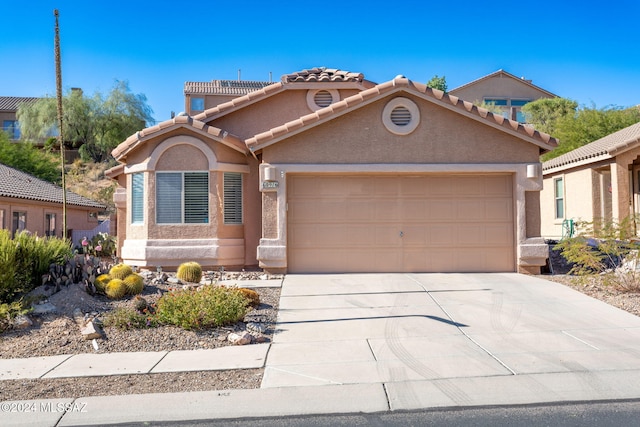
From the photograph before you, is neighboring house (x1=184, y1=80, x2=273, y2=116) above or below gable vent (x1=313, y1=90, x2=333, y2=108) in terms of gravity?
above

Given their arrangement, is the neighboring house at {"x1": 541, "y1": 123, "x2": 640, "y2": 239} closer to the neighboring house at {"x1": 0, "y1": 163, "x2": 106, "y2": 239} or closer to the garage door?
the garage door

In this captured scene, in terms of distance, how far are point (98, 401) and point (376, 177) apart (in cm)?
863

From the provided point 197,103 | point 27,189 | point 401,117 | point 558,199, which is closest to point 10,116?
point 197,103

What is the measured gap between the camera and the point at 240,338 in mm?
7594

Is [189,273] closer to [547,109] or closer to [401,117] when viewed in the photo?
[401,117]

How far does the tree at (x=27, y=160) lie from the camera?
35.2m

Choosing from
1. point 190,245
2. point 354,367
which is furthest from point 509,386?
point 190,245

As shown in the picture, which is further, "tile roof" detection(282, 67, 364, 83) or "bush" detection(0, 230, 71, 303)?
"tile roof" detection(282, 67, 364, 83)

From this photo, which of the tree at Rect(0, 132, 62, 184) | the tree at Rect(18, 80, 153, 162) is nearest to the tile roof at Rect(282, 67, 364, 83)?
the tree at Rect(0, 132, 62, 184)

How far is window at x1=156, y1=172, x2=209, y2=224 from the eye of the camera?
44.1 ft

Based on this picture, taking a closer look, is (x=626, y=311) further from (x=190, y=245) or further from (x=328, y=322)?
(x=190, y=245)

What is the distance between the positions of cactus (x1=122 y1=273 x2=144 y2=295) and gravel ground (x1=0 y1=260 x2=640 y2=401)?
0.17 m

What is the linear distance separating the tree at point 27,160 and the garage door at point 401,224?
95.6 ft

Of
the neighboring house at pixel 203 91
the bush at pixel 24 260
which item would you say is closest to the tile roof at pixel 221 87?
the neighboring house at pixel 203 91
